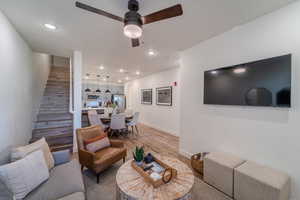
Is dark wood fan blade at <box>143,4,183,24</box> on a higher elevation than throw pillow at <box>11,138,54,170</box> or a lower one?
higher

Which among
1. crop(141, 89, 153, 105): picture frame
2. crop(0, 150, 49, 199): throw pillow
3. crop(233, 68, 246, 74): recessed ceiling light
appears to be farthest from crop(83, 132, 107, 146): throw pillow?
crop(141, 89, 153, 105): picture frame

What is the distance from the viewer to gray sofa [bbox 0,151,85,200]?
1281 millimetres

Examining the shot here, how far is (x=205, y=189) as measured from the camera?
2018 millimetres

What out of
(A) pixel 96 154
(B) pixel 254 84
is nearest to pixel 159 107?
(A) pixel 96 154

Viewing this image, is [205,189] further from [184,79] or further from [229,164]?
[184,79]

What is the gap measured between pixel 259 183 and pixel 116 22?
3107 millimetres

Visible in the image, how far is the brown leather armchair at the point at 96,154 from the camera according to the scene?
2.08 metres

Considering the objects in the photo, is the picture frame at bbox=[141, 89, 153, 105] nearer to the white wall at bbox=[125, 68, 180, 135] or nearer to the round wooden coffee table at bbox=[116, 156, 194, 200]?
the white wall at bbox=[125, 68, 180, 135]

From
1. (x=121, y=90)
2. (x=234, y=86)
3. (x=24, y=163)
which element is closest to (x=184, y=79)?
(x=234, y=86)

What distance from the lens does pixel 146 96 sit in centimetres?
693

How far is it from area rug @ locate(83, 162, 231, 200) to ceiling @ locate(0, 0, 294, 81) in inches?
108

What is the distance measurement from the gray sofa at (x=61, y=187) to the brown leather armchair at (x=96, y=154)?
28 centimetres

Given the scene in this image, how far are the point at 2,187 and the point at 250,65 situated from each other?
3528mm

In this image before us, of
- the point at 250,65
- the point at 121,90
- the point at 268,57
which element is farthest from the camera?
the point at 121,90
